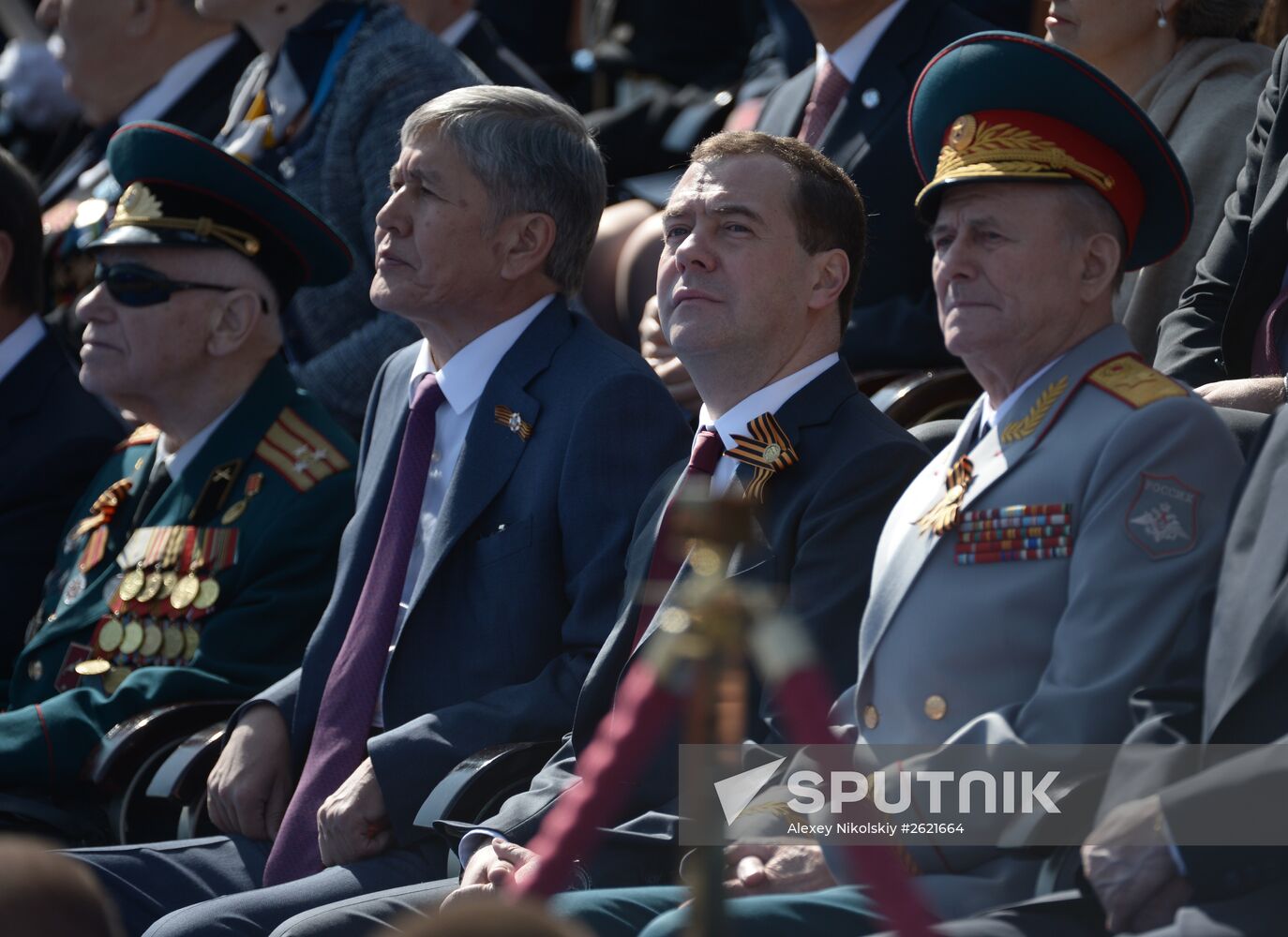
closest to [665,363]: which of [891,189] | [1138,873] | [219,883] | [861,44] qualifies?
[891,189]

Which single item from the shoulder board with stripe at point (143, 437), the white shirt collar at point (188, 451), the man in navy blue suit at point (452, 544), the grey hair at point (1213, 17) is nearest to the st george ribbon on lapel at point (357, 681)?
the man in navy blue suit at point (452, 544)

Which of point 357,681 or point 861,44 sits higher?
point 861,44

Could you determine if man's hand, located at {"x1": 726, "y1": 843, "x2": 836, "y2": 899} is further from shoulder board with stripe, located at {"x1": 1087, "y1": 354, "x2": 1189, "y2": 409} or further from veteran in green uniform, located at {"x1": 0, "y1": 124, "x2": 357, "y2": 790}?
veteran in green uniform, located at {"x1": 0, "y1": 124, "x2": 357, "y2": 790}

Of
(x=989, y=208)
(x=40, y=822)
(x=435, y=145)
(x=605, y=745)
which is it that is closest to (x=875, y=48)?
(x=435, y=145)

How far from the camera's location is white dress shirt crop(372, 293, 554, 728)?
169 inches

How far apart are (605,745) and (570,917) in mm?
1201

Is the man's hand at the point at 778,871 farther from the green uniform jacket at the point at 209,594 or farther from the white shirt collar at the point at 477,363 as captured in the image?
the green uniform jacket at the point at 209,594

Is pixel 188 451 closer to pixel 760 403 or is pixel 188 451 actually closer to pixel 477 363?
pixel 477 363

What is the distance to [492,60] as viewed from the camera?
6.85 m

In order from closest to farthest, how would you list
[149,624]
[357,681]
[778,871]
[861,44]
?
[778,871] < [357,681] < [149,624] < [861,44]

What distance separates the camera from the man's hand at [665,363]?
196 inches

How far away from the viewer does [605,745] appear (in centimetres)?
196

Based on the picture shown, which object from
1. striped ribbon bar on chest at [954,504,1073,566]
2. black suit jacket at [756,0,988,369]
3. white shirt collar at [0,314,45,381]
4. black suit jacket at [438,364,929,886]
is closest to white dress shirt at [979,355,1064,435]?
striped ribbon bar on chest at [954,504,1073,566]

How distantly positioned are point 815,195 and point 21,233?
2.76 meters
